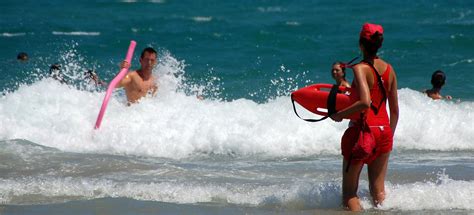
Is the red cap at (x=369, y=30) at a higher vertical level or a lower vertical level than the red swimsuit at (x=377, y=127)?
higher

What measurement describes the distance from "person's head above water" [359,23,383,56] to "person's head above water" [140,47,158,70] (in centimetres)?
519

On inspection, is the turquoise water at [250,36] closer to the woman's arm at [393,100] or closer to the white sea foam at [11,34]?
the white sea foam at [11,34]

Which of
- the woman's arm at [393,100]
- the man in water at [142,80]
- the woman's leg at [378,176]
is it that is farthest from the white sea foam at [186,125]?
the woman's arm at [393,100]

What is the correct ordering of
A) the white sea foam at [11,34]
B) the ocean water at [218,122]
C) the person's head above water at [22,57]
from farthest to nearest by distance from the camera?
1. the white sea foam at [11,34]
2. the person's head above water at [22,57]
3. the ocean water at [218,122]

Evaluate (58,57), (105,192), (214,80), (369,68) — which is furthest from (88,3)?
(369,68)

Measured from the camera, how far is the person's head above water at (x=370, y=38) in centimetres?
605

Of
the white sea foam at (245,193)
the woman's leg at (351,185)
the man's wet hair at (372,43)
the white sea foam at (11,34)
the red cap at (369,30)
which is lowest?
the white sea foam at (245,193)

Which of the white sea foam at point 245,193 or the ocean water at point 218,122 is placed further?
the ocean water at point 218,122

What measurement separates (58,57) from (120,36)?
A: 3201 mm

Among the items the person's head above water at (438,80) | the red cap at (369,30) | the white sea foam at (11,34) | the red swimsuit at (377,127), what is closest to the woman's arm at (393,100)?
the red swimsuit at (377,127)

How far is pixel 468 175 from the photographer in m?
8.58

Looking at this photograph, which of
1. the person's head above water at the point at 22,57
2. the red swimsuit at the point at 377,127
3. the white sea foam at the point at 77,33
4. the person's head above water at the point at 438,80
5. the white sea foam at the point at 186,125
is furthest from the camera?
the white sea foam at the point at 77,33

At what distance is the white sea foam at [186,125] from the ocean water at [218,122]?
25 millimetres

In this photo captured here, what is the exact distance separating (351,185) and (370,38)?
3.76 feet
